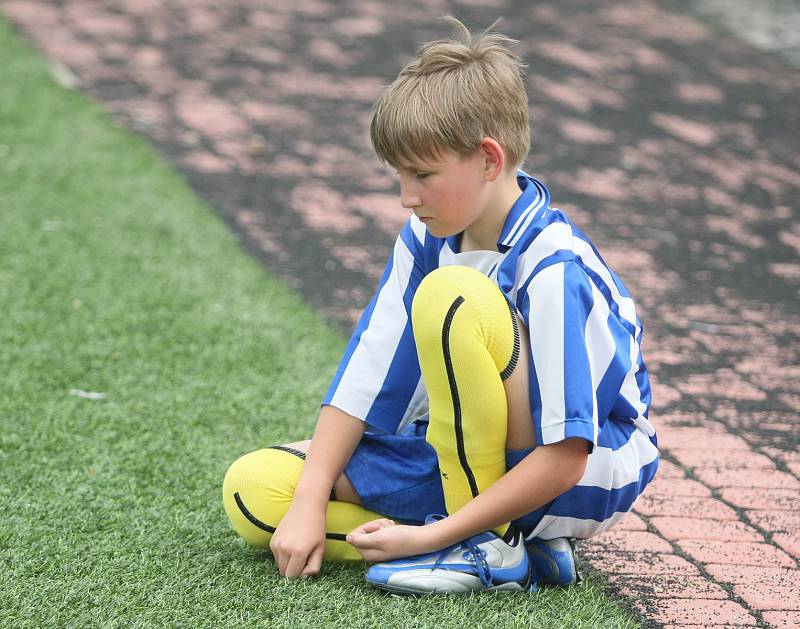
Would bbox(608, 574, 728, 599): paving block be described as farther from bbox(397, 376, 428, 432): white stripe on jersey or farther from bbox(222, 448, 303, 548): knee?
bbox(222, 448, 303, 548): knee

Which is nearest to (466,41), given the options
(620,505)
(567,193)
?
(620,505)

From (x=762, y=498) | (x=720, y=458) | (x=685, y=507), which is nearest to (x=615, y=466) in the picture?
(x=685, y=507)

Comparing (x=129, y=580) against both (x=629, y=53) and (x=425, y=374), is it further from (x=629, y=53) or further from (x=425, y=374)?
A: (x=629, y=53)

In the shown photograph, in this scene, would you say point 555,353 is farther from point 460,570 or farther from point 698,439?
point 698,439

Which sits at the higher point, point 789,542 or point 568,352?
point 568,352

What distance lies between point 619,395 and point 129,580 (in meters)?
0.93

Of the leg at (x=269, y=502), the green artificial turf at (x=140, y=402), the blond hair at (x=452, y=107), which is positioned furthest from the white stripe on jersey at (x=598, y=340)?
the leg at (x=269, y=502)

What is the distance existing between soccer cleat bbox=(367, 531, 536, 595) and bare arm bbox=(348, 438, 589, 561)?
3 cm

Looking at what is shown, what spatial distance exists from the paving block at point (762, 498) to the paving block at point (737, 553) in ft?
0.64

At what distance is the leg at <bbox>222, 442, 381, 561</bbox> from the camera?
204 cm

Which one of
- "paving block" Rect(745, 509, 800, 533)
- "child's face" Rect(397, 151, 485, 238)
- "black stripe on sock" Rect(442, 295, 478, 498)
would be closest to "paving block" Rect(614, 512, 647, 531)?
"paving block" Rect(745, 509, 800, 533)

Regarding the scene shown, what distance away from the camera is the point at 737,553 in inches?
88.1

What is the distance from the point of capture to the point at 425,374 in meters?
1.86

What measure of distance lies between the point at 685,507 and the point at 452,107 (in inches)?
43.6
